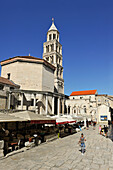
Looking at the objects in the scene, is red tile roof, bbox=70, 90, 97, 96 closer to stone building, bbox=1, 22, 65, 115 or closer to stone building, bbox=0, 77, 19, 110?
stone building, bbox=1, 22, 65, 115

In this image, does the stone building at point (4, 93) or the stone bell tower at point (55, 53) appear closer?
the stone building at point (4, 93)

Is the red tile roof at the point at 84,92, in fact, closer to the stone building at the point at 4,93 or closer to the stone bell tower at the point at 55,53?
the stone bell tower at the point at 55,53

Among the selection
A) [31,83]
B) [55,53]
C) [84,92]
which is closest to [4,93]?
[31,83]

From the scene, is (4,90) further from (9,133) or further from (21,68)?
(9,133)

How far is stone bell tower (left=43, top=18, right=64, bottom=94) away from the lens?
→ 2137 inches

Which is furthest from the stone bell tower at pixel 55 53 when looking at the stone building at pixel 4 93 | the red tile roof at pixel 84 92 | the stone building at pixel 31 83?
the stone building at pixel 4 93

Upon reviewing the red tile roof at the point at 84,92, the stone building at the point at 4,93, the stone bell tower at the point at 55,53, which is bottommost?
the stone building at the point at 4,93

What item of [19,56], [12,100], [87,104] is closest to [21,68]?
[19,56]

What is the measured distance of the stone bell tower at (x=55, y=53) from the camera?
178 feet

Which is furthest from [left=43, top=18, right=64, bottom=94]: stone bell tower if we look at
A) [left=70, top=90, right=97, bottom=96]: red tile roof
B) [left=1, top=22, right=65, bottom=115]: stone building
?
[left=70, top=90, right=97, bottom=96]: red tile roof

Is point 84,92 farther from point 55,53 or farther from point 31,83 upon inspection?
point 31,83

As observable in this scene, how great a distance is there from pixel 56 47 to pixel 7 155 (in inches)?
2085

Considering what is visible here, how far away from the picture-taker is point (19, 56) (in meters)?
37.5

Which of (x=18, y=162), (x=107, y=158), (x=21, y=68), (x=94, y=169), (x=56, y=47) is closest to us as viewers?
(x=94, y=169)
